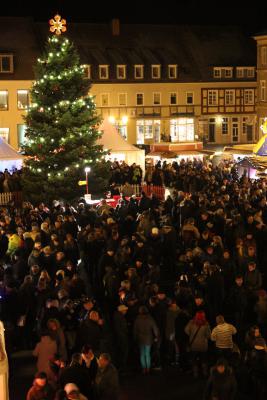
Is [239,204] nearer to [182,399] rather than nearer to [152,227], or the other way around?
[152,227]

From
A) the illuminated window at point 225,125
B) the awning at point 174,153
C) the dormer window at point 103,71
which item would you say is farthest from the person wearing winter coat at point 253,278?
the illuminated window at point 225,125

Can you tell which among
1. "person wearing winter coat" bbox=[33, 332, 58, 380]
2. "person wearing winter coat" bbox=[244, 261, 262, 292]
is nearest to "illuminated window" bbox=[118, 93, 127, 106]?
"person wearing winter coat" bbox=[244, 261, 262, 292]

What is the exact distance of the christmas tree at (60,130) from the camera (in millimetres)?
25844

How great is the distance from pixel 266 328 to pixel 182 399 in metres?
2.22

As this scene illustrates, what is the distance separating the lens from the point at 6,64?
49.2m

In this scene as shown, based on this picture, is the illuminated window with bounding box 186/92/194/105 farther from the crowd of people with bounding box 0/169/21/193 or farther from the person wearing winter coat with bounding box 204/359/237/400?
the person wearing winter coat with bounding box 204/359/237/400

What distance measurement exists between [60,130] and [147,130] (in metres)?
30.5

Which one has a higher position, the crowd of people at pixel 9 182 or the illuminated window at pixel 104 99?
the illuminated window at pixel 104 99

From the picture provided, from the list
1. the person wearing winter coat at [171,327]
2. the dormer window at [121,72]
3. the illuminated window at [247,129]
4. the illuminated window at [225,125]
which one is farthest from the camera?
the illuminated window at [247,129]

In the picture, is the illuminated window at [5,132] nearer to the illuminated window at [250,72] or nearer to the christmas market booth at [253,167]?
the illuminated window at [250,72]

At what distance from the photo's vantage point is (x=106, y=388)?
9.70 metres

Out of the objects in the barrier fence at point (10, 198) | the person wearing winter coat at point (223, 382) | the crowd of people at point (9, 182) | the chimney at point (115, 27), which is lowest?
the person wearing winter coat at point (223, 382)

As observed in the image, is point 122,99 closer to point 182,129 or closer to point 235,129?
point 182,129

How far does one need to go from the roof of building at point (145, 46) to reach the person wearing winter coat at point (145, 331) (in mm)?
39745
